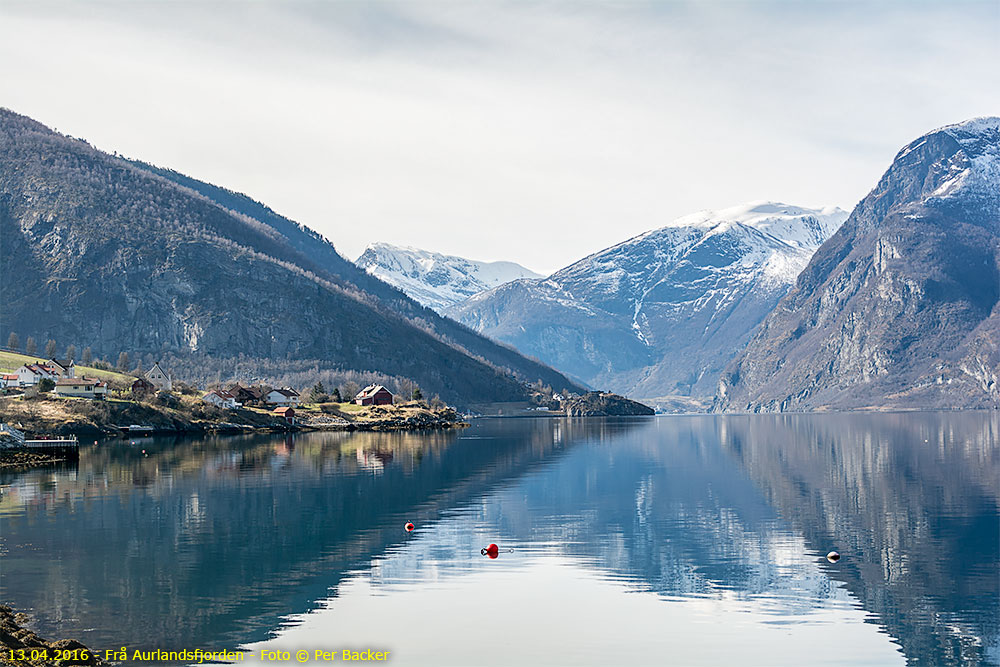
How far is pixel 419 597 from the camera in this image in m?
52.7

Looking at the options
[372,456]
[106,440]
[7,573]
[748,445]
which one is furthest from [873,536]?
[106,440]

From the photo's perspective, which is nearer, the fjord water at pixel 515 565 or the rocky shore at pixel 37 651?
the rocky shore at pixel 37 651

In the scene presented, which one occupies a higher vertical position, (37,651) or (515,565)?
(37,651)

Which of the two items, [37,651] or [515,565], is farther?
[515,565]

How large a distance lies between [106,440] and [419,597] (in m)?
144

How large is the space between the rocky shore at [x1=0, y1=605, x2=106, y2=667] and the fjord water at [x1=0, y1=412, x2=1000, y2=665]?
231cm

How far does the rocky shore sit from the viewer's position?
36.8 meters

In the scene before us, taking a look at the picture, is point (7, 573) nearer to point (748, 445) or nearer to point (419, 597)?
point (419, 597)

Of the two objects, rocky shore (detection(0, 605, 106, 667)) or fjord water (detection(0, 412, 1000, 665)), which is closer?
rocky shore (detection(0, 605, 106, 667))

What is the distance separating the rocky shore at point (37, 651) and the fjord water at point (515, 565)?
7.56 feet

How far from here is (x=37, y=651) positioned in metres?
38.0

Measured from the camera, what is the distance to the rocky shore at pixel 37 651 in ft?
121

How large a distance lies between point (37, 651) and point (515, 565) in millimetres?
30053

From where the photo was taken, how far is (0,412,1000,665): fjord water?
147 ft
